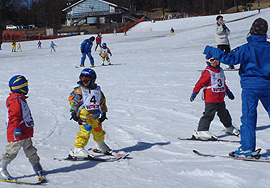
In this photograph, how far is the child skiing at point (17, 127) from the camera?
3705 mm

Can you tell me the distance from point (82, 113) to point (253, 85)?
219cm

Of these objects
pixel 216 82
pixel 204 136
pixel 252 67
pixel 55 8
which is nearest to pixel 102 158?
pixel 204 136

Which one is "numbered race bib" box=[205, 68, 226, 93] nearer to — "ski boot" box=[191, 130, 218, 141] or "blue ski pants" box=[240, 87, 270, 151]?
"ski boot" box=[191, 130, 218, 141]

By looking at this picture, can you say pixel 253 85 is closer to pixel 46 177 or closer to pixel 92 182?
pixel 92 182

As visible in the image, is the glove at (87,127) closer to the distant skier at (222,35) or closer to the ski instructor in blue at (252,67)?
the ski instructor in blue at (252,67)

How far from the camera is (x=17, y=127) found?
12.1 ft

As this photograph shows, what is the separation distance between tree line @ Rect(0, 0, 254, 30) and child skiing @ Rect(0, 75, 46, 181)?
86.5 meters

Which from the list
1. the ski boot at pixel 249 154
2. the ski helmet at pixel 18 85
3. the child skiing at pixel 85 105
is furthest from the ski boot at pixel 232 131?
the ski helmet at pixel 18 85

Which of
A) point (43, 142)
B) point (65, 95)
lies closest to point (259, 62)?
point (43, 142)

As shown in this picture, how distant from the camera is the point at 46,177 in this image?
13.0ft

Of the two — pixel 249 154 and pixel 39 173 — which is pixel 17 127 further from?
pixel 249 154

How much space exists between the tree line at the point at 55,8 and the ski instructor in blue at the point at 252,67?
8730 cm

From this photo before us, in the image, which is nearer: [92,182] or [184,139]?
[92,182]

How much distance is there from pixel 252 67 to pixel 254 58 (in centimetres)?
11
